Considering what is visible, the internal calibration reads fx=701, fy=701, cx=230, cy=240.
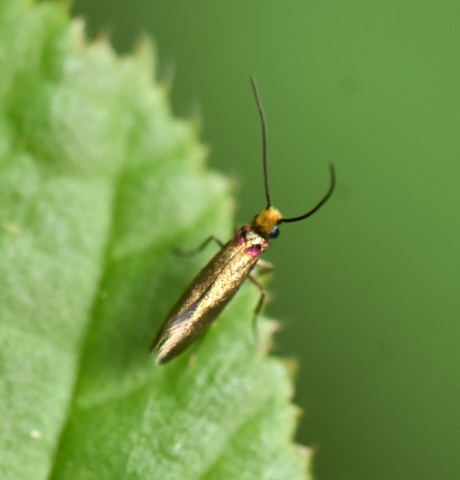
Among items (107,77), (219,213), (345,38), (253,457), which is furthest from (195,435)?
(345,38)

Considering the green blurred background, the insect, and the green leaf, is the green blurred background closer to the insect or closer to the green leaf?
the insect

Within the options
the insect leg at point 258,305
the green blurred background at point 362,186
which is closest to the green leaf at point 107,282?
the insect leg at point 258,305

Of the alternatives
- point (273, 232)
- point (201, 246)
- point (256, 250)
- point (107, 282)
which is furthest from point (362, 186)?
point (107, 282)

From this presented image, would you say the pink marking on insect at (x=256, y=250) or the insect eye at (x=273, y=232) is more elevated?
the insect eye at (x=273, y=232)

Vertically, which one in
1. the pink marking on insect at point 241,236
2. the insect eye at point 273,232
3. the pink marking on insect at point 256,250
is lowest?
the pink marking on insect at point 256,250

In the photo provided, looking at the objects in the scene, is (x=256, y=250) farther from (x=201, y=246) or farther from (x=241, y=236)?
(x=201, y=246)

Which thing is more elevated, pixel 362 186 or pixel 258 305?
pixel 362 186

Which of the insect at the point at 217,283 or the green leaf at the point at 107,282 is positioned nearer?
the green leaf at the point at 107,282

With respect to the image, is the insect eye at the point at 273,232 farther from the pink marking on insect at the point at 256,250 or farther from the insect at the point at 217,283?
the pink marking on insect at the point at 256,250
